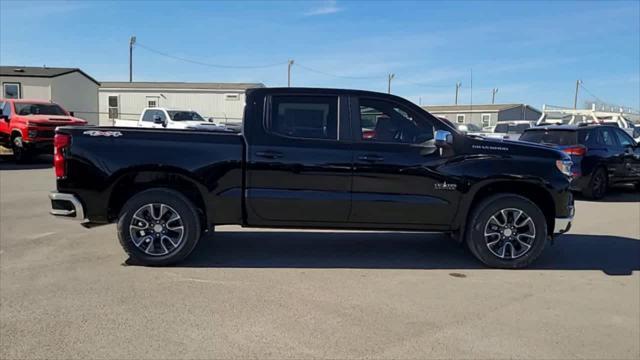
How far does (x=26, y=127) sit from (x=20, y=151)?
3.04 feet

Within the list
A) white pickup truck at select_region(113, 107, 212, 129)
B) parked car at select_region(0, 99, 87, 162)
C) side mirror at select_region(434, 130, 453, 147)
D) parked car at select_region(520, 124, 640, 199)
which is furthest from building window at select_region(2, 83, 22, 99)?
side mirror at select_region(434, 130, 453, 147)

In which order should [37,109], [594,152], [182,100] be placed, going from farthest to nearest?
1. [182,100]
2. [37,109]
3. [594,152]

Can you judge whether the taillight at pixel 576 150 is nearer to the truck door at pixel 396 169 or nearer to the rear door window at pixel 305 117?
the truck door at pixel 396 169

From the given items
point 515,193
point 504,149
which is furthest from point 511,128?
point 504,149

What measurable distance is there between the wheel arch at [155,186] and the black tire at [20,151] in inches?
505

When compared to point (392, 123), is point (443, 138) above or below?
below

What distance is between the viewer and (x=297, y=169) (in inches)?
223

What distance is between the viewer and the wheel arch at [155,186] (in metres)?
5.64

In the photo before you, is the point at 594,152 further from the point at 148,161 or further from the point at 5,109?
the point at 5,109

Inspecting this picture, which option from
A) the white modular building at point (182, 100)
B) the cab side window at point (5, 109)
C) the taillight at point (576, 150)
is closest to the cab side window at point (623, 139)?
the taillight at point (576, 150)

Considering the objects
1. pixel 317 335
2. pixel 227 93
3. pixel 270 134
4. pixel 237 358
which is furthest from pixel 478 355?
pixel 227 93

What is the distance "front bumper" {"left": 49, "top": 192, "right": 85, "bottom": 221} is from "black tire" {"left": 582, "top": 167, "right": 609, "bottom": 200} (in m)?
10.2

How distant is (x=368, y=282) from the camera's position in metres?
5.34

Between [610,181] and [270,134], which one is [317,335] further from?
[610,181]
